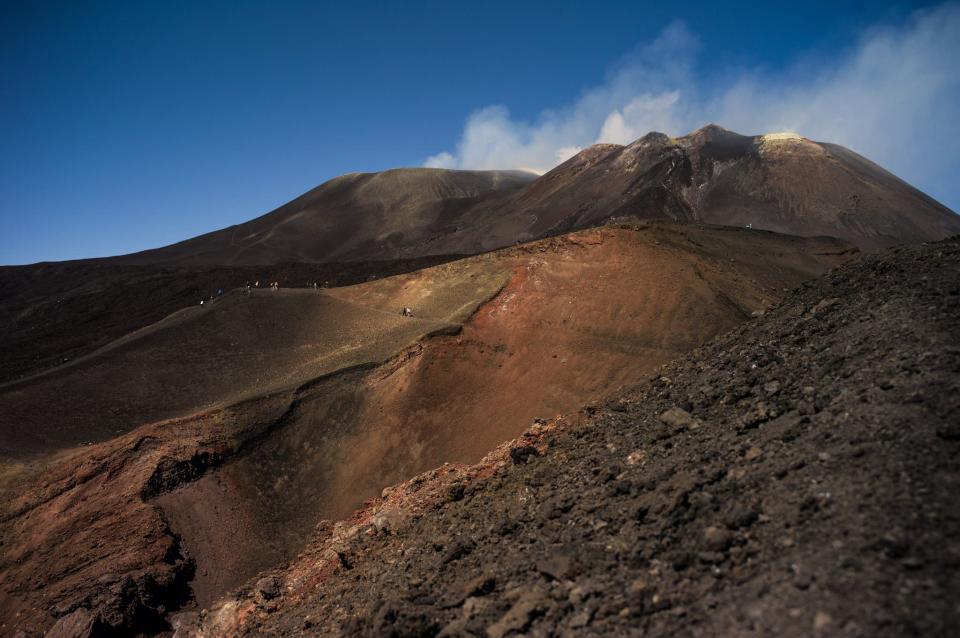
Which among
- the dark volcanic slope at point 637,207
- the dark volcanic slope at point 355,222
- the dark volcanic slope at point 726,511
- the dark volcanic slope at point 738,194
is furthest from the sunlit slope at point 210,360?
the dark volcanic slope at point 355,222

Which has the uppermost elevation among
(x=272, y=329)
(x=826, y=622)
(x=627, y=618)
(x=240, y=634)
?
(x=272, y=329)

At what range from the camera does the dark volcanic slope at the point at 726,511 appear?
4422mm

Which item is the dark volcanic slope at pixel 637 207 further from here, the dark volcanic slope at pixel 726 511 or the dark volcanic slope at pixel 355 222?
the dark volcanic slope at pixel 726 511

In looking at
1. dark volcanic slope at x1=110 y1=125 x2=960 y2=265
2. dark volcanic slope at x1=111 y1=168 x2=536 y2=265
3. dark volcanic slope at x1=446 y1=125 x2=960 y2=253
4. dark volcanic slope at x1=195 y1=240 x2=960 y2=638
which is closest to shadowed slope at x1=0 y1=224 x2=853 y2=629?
dark volcanic slope at x1=195 y1=240 x2=960 y2=638

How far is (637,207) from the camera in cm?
5984

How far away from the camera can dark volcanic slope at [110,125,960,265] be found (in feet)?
194

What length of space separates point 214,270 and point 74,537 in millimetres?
46250

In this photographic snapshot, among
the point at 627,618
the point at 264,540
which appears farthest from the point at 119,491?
the point at 627,618

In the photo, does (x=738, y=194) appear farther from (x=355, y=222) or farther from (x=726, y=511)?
(x=726, y=511)

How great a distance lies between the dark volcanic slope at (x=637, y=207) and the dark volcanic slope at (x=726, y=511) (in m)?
51.1

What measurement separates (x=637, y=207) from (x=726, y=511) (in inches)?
2250

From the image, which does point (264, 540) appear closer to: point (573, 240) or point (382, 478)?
point (382, 478)

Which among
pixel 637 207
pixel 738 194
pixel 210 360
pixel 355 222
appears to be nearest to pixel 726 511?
pixel 210 360

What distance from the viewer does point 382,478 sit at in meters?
16.8
